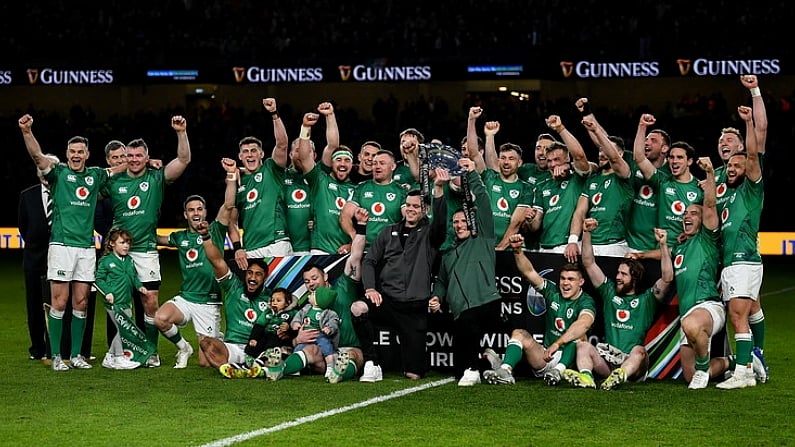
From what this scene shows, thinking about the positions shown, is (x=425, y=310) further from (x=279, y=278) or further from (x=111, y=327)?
(x=111, y=327)

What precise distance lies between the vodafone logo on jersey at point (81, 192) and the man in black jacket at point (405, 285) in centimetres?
263

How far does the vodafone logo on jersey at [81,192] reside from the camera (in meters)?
10.7

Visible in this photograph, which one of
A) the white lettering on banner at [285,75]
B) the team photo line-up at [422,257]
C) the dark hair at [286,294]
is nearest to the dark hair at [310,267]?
the team photo line-up at [422,257]

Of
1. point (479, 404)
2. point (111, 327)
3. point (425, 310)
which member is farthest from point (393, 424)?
point (111, 327)

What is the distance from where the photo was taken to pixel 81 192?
35.0ft

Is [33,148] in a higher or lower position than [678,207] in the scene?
higher

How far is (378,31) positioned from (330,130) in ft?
62.1

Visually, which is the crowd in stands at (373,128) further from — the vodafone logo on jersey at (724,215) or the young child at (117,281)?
the vodafone logo on jersey at (724,215)

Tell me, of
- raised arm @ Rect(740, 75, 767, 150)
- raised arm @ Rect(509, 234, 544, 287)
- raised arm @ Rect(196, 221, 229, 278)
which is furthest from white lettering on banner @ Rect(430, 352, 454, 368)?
raised arm @ Rect(740, 75, 767, 150)

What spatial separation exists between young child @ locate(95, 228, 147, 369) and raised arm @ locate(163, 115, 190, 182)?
67cm

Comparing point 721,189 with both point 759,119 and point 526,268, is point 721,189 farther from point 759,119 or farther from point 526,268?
point 526,268

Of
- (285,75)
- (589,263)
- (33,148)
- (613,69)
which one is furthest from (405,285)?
(285,75)

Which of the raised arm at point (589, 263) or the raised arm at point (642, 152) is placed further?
the raised arm at point (642, 152)

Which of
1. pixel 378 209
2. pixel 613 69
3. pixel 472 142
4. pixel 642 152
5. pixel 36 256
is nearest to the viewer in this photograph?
pixel 642 152
